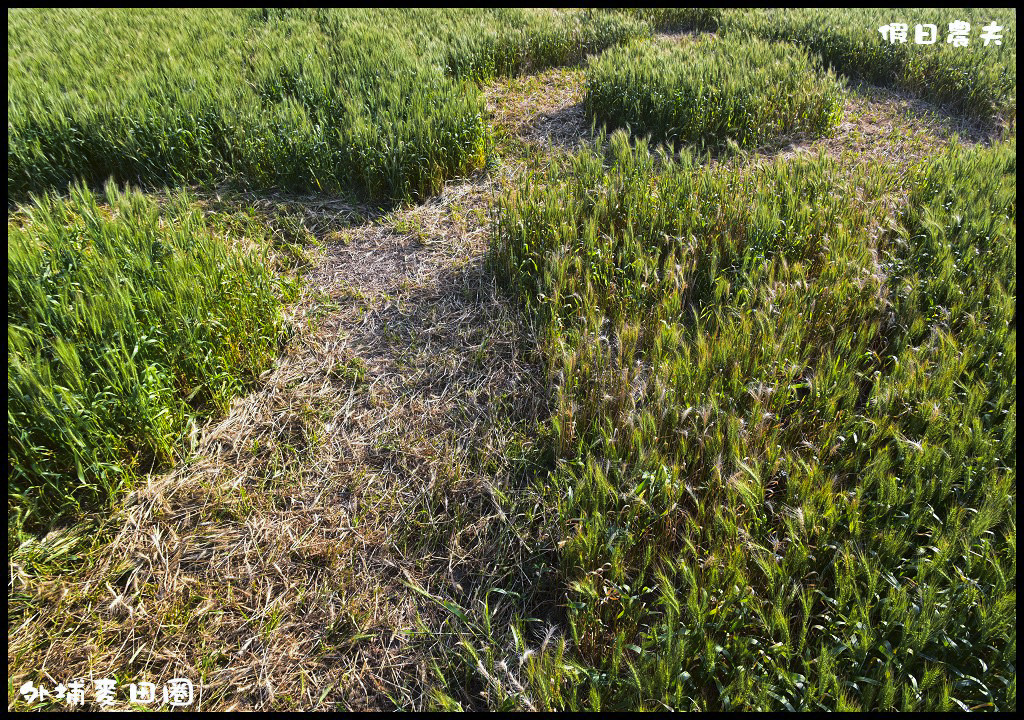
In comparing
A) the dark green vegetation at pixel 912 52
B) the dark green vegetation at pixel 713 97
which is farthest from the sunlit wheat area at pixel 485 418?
the dark green vegetation at pixel 912 52

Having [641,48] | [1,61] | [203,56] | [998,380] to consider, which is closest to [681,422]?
[998,380]

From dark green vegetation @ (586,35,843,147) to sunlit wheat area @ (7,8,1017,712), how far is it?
0.88 ft

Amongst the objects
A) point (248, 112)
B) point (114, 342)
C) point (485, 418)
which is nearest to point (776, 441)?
point (485, 418)

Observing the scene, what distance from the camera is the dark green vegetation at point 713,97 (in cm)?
490

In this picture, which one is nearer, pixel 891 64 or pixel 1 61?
pixel 1 61

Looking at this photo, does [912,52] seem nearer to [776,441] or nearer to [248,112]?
[776,441]

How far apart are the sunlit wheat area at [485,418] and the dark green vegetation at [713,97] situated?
0.27 m

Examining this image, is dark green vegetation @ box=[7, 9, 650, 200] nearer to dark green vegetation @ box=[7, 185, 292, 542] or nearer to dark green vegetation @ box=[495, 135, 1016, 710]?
dark green vegetation @ box=[7, 185, 292, 542]

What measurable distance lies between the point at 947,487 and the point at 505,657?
1713mm

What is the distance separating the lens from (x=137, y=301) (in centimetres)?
263

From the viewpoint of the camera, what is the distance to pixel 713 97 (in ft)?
16.1

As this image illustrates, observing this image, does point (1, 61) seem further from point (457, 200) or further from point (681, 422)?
point (681, 422)

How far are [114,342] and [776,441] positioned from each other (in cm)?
290

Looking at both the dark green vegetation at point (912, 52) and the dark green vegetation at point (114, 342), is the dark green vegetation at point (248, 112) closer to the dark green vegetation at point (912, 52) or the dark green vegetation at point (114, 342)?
the dark green vegetation at point (114, 342)
